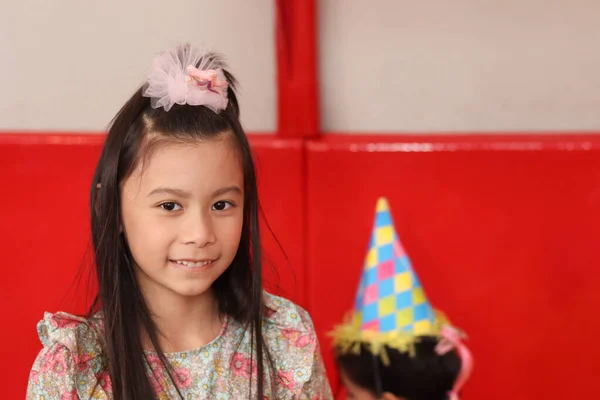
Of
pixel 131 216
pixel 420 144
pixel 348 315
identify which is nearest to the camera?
pixel 131 216

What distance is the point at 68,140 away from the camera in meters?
1.63

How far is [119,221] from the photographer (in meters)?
1.18

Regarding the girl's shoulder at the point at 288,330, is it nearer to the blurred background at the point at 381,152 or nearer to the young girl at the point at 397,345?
the young girl at the point at 397,345

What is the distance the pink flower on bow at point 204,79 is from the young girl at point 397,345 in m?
0.32

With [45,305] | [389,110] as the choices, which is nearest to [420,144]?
[389,110]

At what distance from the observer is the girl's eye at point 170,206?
114 centimetres

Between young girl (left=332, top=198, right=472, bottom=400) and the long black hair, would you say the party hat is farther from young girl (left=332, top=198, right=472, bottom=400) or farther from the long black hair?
the long black hair

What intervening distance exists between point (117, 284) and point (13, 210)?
54cm

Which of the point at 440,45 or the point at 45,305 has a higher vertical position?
the point at 440,45

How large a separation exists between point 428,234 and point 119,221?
658mm

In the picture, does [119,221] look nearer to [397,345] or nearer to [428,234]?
[397,345]

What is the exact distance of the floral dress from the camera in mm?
1123

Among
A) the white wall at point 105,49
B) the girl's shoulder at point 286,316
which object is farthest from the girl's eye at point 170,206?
the white wall at point 105,49

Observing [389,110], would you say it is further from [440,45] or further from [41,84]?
[41,84]
